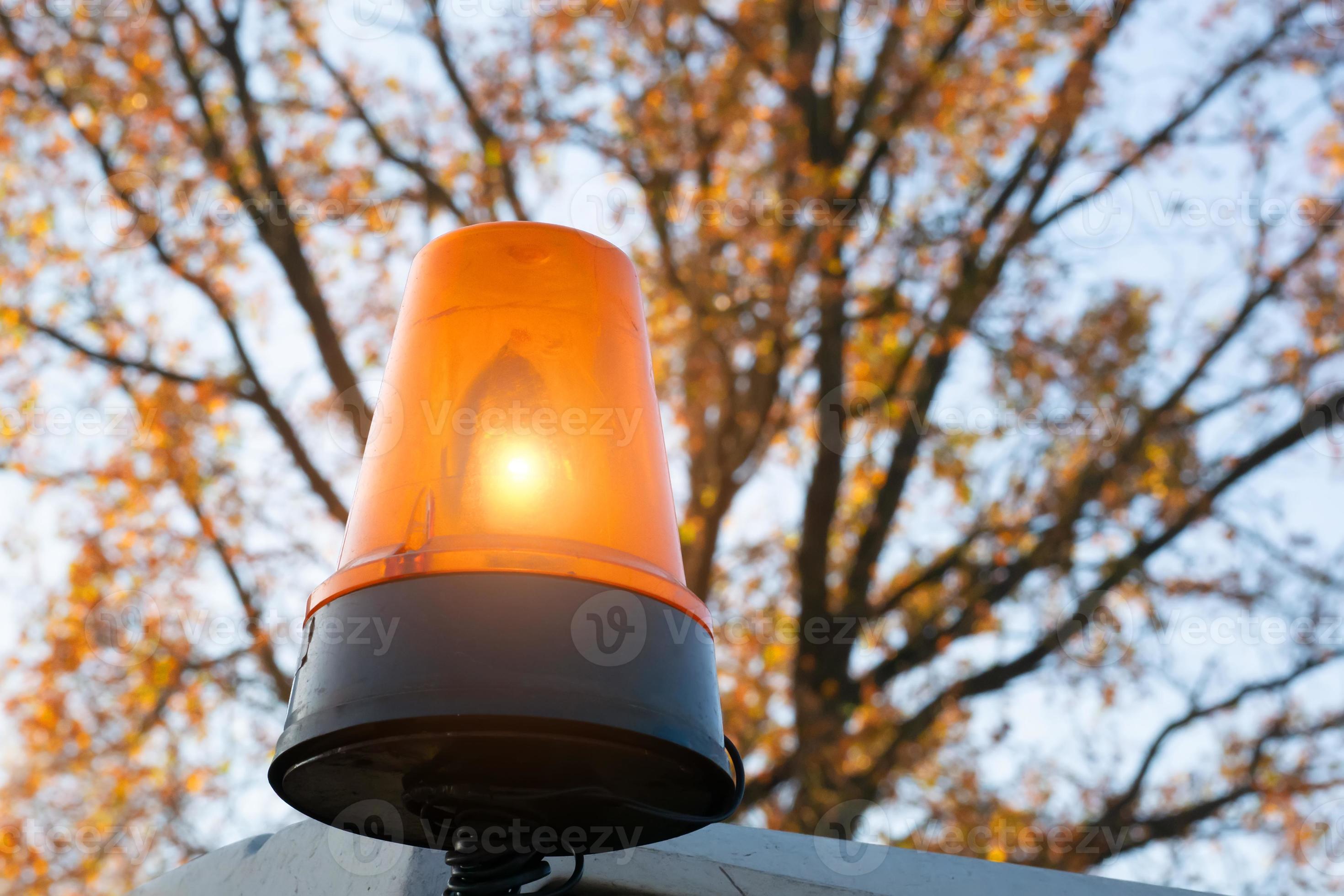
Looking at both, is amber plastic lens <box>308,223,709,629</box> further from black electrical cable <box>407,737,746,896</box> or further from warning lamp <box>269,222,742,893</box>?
black electrical cable <box>407,737,746,896</box>

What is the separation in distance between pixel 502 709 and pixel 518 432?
31 cm

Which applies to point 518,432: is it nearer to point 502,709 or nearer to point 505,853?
point 502,709

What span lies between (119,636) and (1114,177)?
25.5ft

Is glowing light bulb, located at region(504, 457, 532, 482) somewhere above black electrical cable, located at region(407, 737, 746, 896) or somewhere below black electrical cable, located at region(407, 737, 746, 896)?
above

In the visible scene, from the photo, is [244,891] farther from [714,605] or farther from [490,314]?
[714,605]

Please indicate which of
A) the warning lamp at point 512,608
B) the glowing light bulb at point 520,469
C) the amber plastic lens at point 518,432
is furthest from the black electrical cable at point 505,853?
the glowing light bulb at point 520,469

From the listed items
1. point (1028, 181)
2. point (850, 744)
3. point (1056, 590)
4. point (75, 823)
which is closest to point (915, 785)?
point (850, 744)

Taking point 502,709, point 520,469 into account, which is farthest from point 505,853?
point 520,469

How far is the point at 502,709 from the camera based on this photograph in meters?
0.98

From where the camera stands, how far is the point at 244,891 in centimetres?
163

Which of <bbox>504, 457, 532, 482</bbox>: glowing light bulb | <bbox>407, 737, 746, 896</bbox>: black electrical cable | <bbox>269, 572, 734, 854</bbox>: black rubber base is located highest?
<bbox>504, 457, 532, 482</bbox>: glowing light bulb

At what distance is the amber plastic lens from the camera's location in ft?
3.69

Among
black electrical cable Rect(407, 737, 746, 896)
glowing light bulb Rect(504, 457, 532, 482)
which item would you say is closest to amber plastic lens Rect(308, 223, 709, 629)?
glowing light bulb Rect(504, 457, 532, 482)

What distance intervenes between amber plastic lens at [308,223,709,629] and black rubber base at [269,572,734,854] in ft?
0.12
